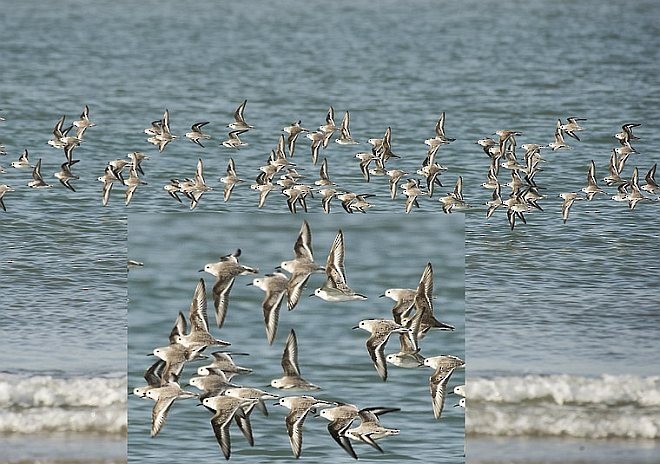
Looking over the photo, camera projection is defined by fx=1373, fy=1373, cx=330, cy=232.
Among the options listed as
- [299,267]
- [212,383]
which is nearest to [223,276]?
[299,267]

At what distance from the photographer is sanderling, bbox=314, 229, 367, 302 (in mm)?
6145

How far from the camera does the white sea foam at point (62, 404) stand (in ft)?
22.6

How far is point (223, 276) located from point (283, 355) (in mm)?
449

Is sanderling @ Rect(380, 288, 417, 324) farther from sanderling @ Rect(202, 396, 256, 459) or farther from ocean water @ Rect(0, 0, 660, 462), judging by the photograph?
sanderling @ Rect(202, 396, 256, 459)

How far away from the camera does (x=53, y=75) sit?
13.7 m

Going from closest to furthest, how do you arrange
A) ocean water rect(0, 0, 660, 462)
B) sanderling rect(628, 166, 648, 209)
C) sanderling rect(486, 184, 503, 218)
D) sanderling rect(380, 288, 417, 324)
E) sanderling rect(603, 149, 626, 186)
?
sanderling rect(380, 288, 417, 324)
ocean water rect(0, 0, 660, 462)
sanderling rect(628, 166, 648, 209)
sanderling rect(603, 149, 626, 186)
sanderling rect(486, 184, 503, 218)

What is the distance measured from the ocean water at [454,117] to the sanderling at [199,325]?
19 cm

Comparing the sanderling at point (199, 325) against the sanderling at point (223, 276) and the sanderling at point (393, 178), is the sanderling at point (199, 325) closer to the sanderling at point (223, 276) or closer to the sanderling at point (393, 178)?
the sanderling at point (223, 276)

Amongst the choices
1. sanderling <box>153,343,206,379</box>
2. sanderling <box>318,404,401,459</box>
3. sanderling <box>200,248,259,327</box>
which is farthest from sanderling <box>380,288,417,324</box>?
sanderling <box>153,343,206,379</box>

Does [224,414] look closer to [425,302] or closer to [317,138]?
[425,302]

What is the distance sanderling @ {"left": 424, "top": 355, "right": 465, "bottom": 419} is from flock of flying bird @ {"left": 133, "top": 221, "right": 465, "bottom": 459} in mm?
126

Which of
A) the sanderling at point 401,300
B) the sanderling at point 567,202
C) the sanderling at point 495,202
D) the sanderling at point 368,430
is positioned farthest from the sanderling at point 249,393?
the sanderling at point 567,202

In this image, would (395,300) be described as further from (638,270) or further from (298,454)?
(638,270)

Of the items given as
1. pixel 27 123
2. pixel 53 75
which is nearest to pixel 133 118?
pixel 27 123
